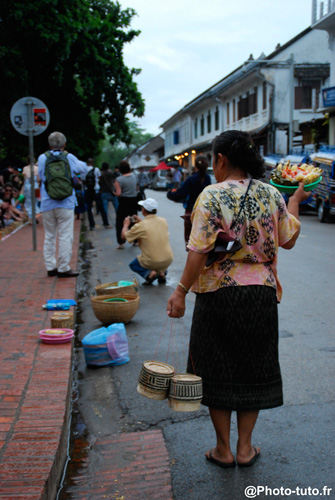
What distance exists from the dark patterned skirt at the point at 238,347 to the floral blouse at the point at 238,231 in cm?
6

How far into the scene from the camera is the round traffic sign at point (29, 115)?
10.6 meters

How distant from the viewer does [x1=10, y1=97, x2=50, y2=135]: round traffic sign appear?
1059 centimetres

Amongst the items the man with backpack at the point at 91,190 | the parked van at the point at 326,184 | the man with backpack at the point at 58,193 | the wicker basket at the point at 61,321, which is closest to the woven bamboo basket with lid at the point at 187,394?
A: the wicker basket at the point at 61,321

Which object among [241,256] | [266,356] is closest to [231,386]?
[266,356]

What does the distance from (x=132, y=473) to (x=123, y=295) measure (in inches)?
131

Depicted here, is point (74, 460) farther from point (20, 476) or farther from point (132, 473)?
point (20, 476)

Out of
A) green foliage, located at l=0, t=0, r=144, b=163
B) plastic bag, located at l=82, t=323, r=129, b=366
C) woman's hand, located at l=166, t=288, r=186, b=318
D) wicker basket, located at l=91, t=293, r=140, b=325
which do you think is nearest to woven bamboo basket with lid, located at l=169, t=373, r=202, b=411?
woman's hand, located at l=166, t=288, r=186, b=318

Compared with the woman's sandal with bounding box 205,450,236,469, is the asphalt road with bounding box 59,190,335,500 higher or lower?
lower

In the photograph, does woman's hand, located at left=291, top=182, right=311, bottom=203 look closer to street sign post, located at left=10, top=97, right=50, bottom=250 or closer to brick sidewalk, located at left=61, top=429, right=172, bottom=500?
brick sidewalk, located at left=61, top=429, right=172, bottom=500

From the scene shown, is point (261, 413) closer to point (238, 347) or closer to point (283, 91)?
point (238, 347)

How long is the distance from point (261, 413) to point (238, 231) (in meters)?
1.54

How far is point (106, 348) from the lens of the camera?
4945 millimetres

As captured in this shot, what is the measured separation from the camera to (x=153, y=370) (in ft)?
9.87

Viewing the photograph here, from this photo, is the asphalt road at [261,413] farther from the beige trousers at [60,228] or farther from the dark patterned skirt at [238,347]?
the beige trousers at [60,228]
